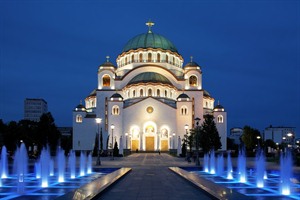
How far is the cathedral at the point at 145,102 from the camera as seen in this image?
6775cm

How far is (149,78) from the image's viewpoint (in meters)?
70.0

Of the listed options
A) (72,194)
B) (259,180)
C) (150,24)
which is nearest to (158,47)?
(150,24)

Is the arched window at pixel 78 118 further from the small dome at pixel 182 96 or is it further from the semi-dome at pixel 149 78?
the small dome at pixel 182 96

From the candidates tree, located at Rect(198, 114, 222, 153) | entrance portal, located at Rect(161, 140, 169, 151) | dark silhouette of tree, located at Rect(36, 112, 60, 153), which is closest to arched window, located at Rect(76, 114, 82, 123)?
dark silhouette of tree, located at Rect(36, 112, 60, 153)

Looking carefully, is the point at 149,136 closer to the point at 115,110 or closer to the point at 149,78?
the point at 115,110

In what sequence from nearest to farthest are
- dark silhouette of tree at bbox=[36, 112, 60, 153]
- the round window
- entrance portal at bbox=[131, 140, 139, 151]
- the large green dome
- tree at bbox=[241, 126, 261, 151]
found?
dark silhouette of tree at bbox=[36, 112, 60, 153], the round window, entrance portal at bbox=[131, 140, 139, 151], the large green dome, tree at bbox=[241, 126, 261, 151]

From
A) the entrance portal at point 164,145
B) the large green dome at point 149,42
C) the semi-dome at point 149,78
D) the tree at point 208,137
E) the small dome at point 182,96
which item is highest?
the large green dome at point 149,42

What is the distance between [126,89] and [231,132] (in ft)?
250

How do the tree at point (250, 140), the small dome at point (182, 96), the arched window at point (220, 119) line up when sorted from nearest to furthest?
the small dome at point (182, 96), the arched window at point (220, 119), the tree at point (250, 140)

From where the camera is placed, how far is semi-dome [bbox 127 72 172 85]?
69.8 metres

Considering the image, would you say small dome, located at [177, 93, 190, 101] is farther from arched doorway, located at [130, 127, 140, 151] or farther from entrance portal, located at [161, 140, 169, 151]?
arched doorway, located at [130, 127, 140, 151]

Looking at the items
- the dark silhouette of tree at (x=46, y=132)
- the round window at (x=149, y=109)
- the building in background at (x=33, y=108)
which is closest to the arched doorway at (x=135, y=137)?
the round window at (x=149, y=109)

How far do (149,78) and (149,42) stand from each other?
1031 cm

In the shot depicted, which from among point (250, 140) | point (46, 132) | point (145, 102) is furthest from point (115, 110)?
point (250, 140)
